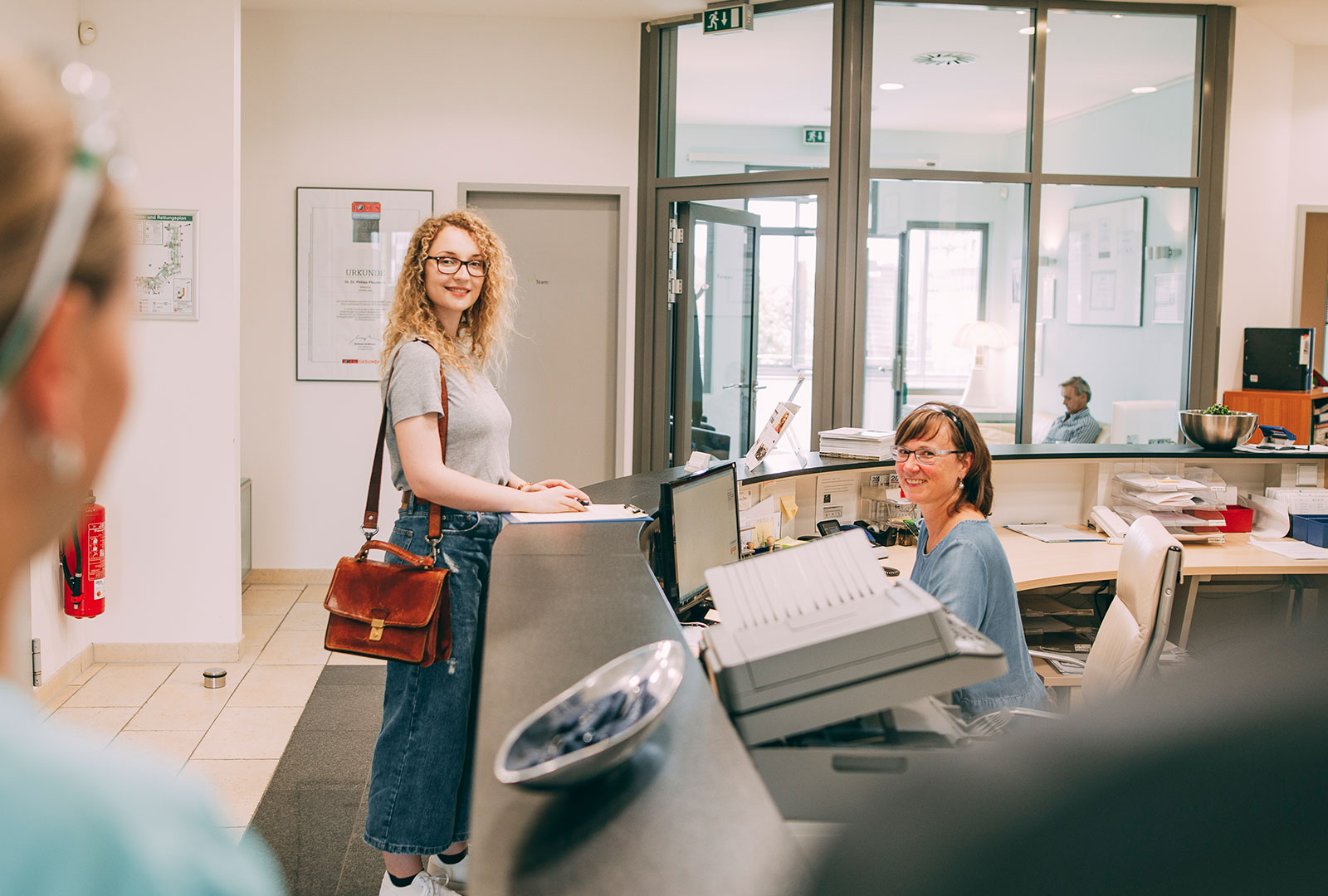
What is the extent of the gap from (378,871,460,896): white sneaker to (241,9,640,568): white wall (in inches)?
A: 127

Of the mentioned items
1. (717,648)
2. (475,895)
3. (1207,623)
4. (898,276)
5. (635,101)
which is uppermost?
(635,101)

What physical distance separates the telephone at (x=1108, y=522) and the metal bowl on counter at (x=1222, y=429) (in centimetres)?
49

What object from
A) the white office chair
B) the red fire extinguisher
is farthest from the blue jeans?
the red fire extinguisher

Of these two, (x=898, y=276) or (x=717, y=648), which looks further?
(x=898, y=276)

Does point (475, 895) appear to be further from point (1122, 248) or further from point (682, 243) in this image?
point (1122, 248)

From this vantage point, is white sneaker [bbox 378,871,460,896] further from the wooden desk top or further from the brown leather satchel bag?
the wooden desk top

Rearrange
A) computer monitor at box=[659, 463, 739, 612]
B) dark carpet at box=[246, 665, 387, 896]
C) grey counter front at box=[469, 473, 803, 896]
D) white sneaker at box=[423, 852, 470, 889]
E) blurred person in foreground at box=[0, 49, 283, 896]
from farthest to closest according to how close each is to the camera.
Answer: dark carpet at box=[246, 665, 387, 896], white sneaker at box=[423, 852, 470, 889], computer monitor at box=[659, 463, 739, 612], grey counter front at box=[469, 473, 803, 896], blurred person in foreground at box=[0, 49, 283, 896]

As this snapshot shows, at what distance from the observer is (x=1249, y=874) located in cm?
36

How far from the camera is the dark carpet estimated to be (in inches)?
97.0

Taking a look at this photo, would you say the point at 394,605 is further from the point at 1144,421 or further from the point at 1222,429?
the point at 1144,421

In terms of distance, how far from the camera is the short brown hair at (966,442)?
2338 mm

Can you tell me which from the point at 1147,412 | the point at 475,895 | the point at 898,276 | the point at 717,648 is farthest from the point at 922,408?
the point at 1147,412

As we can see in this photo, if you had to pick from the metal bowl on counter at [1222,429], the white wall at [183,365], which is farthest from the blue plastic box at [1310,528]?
the white wall at [183,365]

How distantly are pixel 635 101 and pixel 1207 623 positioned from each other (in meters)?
3.59
